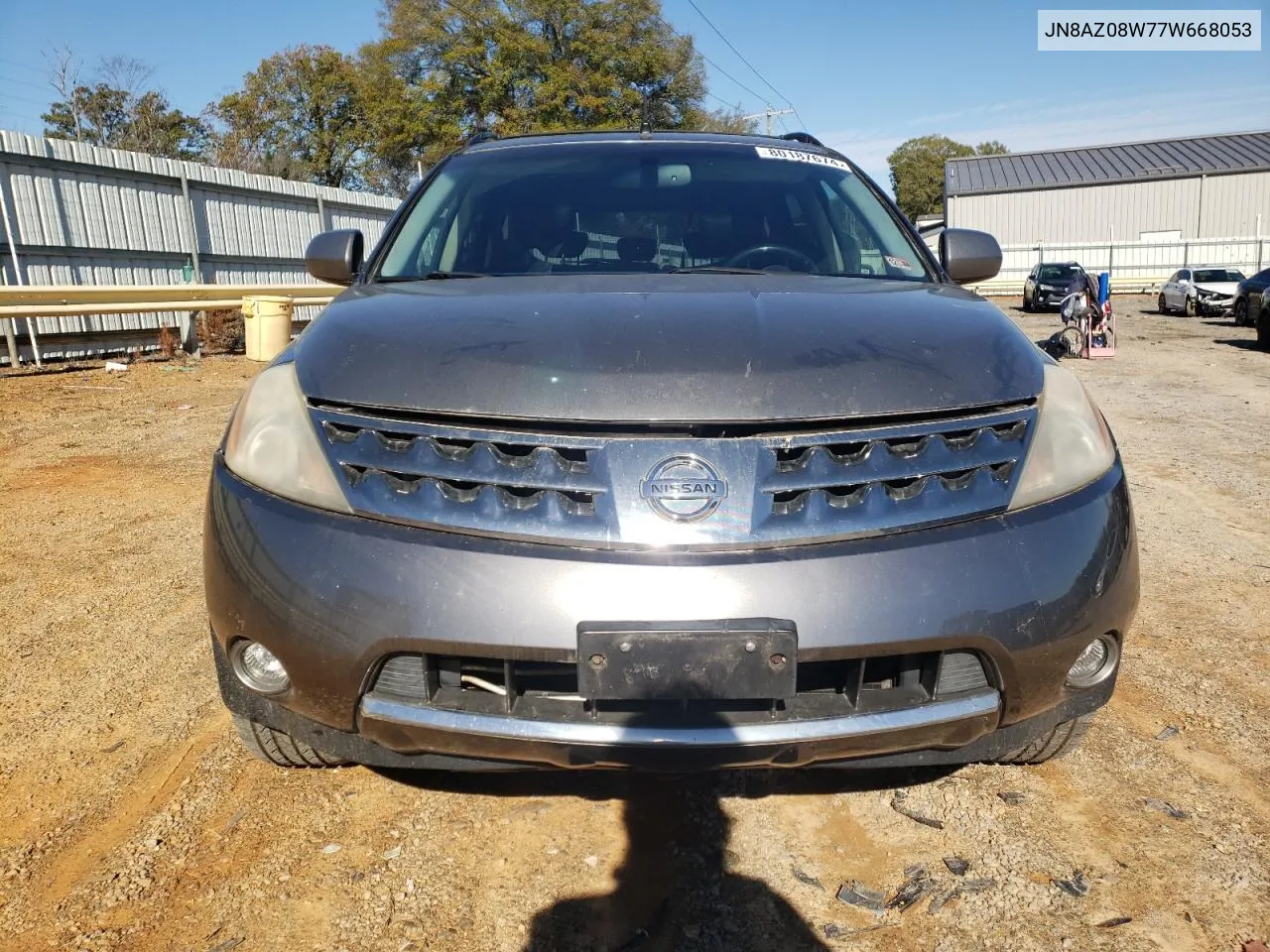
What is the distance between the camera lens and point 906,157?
71562 millimetres

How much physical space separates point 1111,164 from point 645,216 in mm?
46969

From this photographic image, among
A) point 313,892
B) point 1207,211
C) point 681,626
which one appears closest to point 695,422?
point 681,626

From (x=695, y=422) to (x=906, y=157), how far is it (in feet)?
252

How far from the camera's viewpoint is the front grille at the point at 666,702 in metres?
1.64

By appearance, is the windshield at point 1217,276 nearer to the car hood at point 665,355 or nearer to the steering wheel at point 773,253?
the steering wheel at point 773,253

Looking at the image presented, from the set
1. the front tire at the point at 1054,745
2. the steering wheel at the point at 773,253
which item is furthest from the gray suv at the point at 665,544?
the steering wheel at the point at 773,253

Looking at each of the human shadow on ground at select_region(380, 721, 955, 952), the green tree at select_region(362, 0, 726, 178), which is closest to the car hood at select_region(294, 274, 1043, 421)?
the human shadow on ground at select_region(380, 721, 955, 952)

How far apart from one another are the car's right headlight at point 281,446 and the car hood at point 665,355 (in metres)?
0.06

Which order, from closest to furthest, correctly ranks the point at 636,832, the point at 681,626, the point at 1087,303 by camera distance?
1. the point at 681,626
2. the point at 636,832
3. the point at 1087,303

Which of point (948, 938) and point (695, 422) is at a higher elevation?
point (695, 422)

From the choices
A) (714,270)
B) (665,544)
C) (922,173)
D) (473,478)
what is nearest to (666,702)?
(665,544)

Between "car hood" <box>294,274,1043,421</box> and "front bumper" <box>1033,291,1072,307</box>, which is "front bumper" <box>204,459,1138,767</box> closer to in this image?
"car hood" <box>294,274,1043,421</box>

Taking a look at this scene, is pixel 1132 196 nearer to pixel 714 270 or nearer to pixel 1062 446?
pixel 714 270

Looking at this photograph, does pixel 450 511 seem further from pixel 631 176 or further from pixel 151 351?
pixel 151 351
